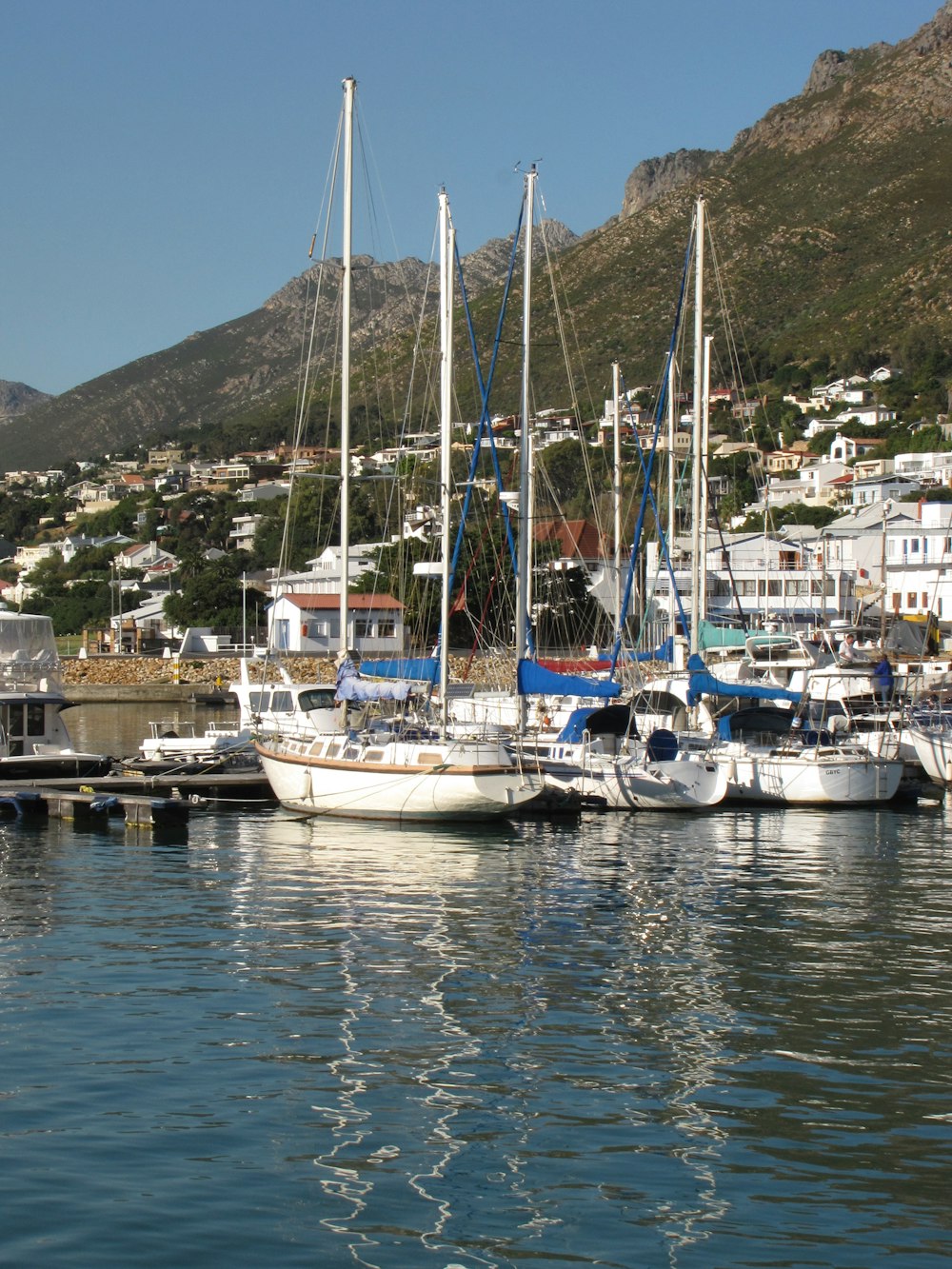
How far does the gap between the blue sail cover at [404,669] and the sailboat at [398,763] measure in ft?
3.83

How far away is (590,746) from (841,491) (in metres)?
99.6

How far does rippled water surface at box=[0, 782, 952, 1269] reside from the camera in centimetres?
1076

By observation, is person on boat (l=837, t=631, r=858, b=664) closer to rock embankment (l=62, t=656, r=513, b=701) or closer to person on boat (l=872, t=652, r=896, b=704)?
person on boat (l=872, t=652, r=896, b=704)

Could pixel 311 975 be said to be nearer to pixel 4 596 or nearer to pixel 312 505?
pixel 312 505

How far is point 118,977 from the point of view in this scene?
58.3ft

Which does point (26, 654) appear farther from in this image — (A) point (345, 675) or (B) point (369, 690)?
(B) point (369, 690)

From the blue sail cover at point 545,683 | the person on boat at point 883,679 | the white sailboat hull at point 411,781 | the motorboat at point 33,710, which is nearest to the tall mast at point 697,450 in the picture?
the person on boat at point 883,679

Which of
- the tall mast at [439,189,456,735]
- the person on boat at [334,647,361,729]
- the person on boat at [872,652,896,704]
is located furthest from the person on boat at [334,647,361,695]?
the person on boat at [872,652,896,704]

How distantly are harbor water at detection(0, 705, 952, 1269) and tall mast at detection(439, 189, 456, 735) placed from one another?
301 inches

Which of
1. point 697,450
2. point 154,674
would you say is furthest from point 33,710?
point 154,674

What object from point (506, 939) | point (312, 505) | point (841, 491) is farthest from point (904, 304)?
point (506, 939)

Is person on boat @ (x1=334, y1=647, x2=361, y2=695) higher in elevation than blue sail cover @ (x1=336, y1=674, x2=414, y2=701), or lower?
higher

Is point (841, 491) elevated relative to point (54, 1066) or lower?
elevated

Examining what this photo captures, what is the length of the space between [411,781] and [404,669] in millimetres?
7538
